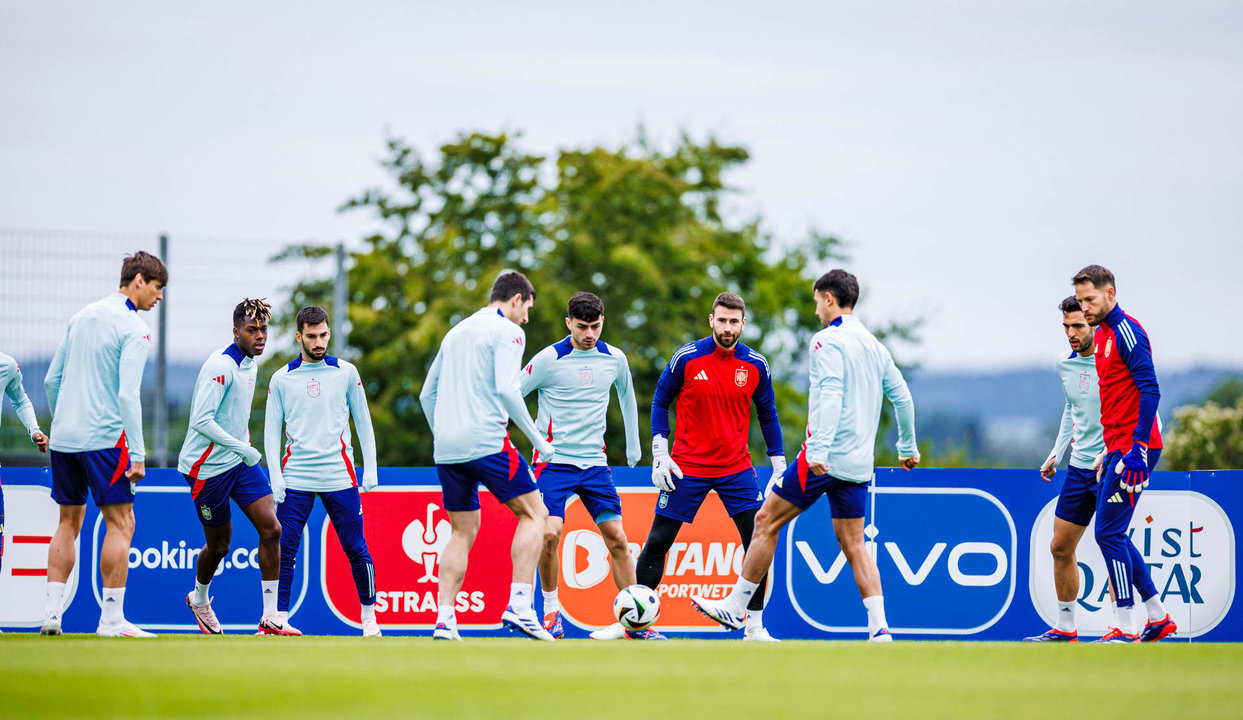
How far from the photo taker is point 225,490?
9.62 meters

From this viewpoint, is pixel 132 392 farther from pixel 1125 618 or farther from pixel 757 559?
pixel 1125 618

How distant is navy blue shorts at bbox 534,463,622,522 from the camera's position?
973cm

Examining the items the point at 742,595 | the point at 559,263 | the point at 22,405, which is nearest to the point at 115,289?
the point at 22,405

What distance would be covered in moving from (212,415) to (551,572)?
262 cm

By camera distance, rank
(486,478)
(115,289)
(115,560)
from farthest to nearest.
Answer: (115,289)
(115,560)
(486,478)

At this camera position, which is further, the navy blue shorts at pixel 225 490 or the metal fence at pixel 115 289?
the metal fence at pixel 115 289

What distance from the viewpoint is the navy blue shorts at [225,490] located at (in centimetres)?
961

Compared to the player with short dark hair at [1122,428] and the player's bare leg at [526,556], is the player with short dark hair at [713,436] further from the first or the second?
the player with short dark hair at [1122,428]

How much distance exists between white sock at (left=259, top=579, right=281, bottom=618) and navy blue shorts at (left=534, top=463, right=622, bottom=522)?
2.02 metres

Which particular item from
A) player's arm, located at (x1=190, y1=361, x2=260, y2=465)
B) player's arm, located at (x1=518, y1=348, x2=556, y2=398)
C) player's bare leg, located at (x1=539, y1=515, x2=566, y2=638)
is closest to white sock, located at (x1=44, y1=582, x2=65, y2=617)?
player's arm, located at (x1=190, y1=361, x2=260, y2=465)

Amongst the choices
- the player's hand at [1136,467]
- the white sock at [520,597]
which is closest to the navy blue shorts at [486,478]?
the white sock at [520,597]

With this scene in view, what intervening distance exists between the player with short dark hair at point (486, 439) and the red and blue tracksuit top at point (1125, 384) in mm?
3676

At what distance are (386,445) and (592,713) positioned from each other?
25545mm

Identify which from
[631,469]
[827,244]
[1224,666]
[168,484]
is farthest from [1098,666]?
[827,244]
